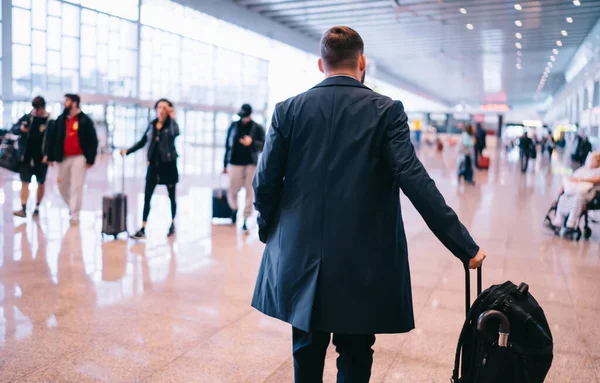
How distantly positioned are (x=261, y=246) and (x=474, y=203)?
268 inches

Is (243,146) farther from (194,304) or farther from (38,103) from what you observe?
(194,304)

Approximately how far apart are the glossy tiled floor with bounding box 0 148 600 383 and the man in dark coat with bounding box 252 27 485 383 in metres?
1.39

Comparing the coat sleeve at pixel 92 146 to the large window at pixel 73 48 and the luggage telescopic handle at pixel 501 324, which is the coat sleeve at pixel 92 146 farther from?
the large window at pixel 73 48

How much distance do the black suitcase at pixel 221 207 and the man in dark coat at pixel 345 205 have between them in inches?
282

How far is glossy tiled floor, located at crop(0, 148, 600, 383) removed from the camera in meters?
3.77

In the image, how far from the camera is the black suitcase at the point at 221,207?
9.65 metres

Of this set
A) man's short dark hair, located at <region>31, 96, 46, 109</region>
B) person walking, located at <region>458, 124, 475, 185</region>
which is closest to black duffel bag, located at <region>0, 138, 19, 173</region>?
man's short dark hair, located at <region>31, 96, 46, 109</region>

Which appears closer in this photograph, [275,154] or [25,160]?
[275,154]

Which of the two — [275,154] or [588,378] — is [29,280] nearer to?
[275,154]

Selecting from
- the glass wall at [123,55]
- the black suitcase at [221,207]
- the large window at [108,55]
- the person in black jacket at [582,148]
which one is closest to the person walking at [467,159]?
the person in black jacket at [582,148]

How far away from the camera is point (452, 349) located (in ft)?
13.7

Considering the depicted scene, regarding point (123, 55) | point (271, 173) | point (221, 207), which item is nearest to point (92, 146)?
point (221, 207)

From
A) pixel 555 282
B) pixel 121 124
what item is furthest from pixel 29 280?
pixel 121 124

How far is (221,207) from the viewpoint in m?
9.65
